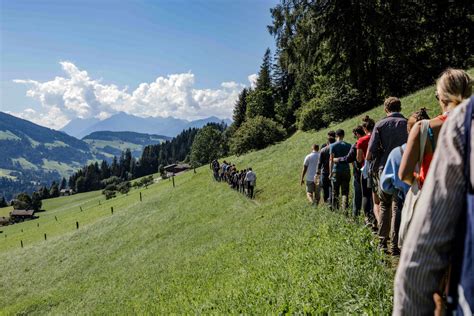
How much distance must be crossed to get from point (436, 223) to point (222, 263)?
10.5 m

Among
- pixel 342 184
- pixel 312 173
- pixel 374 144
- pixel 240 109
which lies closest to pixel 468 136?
pixel 374 144

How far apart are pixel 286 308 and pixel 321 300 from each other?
0.59 meters

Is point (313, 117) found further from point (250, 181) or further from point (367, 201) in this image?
point (367, 201)

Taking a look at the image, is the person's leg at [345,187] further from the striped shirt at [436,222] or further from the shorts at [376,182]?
the striped shirt at [436,222]

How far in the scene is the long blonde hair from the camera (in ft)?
9.70

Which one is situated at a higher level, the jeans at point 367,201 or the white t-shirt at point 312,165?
the white t-shirt at point 312,165

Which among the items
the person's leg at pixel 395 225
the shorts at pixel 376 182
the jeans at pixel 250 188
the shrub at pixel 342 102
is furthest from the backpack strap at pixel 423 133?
the shrub at pixel 342 102

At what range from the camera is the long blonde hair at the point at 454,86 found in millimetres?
2955

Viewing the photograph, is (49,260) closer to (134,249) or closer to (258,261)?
(134,249)

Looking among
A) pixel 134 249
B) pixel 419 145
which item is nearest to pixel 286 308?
pixel 419 145

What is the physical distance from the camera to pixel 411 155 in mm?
4777

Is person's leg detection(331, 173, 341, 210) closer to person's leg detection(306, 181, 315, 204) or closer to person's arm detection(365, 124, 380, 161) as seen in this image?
person's leg detection(306, 181, 315, 204)

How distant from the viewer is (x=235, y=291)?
755 cm

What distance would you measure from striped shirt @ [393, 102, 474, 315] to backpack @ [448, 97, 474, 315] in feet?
0.08
